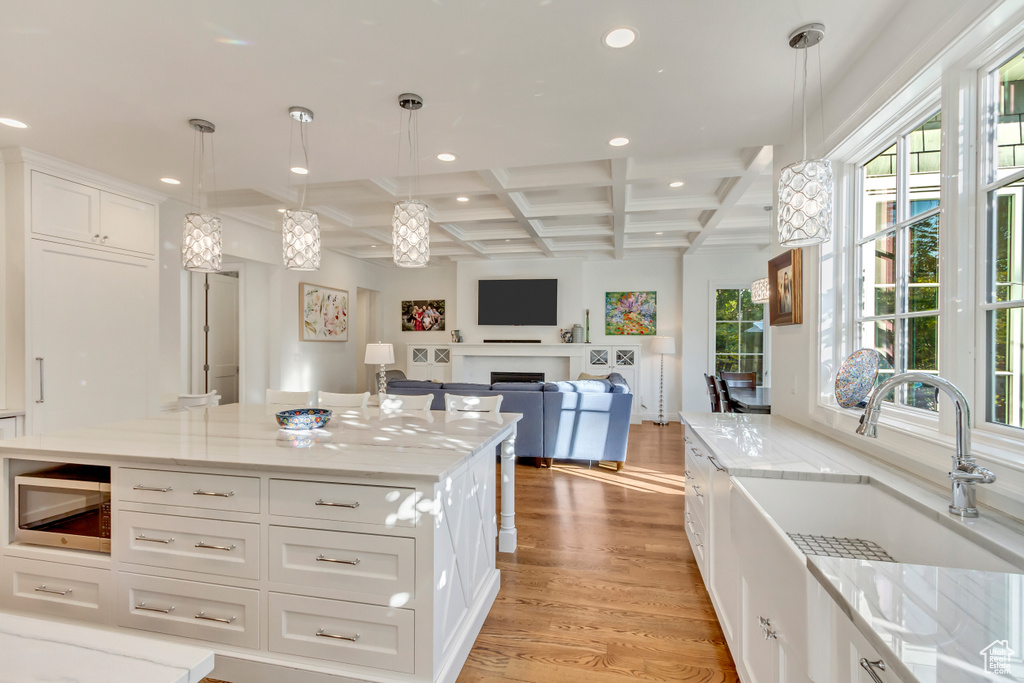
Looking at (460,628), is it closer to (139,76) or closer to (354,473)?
(354,473)

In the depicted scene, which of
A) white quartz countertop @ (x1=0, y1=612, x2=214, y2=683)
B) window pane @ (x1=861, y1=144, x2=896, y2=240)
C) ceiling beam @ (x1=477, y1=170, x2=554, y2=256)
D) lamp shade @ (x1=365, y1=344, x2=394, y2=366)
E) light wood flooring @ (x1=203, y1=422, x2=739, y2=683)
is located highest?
ceiling beam @ (x1=477, y1=170, x2=554, y2=256)

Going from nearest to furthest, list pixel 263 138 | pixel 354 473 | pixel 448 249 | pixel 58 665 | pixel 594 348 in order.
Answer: pixel 58 665 < pixel 354 473 < pixel 263 138 < pixel 448 249 < pixel 594 348

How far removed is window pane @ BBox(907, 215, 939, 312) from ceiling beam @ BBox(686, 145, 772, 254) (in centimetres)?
163

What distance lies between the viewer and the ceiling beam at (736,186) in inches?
136

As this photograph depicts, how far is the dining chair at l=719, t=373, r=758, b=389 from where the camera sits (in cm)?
579

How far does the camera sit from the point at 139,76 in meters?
2.18

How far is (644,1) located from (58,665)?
225 cm

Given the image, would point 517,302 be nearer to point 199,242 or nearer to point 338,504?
point 199,242

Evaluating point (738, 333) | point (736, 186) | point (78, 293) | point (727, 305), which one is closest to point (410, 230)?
point (78, 293)

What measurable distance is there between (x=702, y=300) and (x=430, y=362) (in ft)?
14.7

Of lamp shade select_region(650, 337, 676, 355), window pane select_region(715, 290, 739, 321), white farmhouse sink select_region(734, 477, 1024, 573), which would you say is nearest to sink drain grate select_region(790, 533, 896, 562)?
white farmhouse sink select_region(734, 477, 1024, 573)

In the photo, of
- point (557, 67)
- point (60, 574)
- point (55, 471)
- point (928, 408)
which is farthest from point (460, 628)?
point (557, 67)

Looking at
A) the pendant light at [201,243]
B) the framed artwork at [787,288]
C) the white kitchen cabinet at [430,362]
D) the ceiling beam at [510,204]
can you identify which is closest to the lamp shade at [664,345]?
the ceiling beam at [510,204]

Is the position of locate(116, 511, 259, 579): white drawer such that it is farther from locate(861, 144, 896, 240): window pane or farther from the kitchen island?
locate(861, 144, 896, 240): window pane
